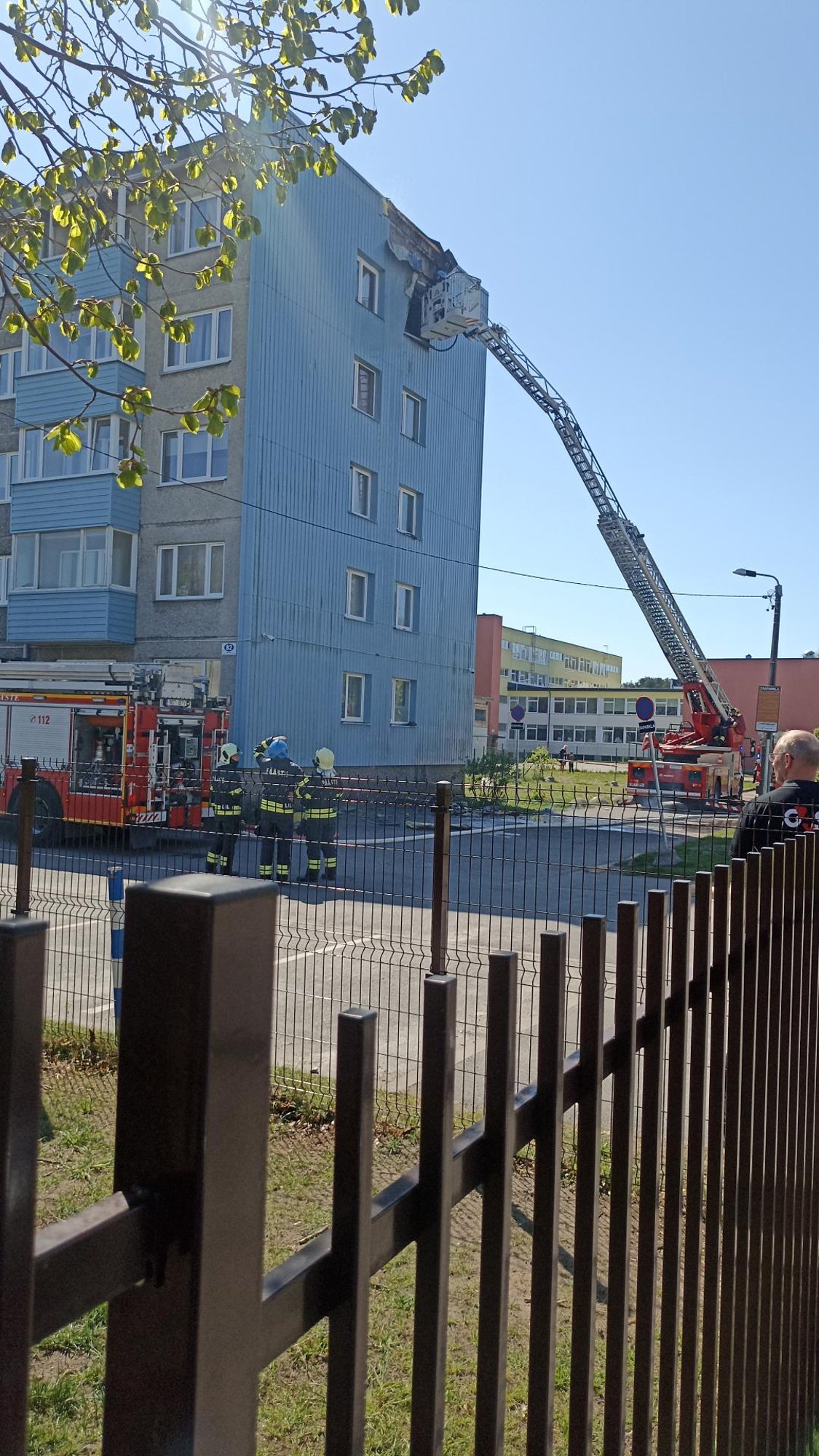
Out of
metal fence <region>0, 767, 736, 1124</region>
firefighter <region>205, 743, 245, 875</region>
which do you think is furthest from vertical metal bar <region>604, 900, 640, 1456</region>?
firefighter <region>205, 743, 245, 875</region>

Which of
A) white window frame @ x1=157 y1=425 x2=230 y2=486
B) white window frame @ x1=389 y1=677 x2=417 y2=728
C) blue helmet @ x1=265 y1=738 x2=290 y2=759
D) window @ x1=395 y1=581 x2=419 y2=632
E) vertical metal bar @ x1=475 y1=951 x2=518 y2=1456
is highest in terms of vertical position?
white window frame @ x1=157 y1=425 x2=230 y2=486

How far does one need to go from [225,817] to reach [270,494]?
14162mm

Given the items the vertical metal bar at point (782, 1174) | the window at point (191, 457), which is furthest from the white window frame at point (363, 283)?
the vertical metal bar at point (782, 1174)

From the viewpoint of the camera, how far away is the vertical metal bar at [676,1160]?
1876 millimetres

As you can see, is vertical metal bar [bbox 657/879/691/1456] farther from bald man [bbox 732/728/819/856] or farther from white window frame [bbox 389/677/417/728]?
white window frame [bbox 389/677/417/728]

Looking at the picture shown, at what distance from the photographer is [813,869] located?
9.43 feet

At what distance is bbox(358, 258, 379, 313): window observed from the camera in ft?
80.6

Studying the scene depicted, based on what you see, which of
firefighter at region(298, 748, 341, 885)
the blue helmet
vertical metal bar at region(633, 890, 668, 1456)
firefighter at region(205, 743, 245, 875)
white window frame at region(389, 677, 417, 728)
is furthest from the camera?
white window frame at region(389, 677, 417, 728)

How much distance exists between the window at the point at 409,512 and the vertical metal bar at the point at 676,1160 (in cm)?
2518

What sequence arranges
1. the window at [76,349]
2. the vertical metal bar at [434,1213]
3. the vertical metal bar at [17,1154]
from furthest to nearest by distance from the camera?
1. the window at [76,349]
2. the vertical metal bar at [434,1213]
3. the vertical metal bar at [17,1154]

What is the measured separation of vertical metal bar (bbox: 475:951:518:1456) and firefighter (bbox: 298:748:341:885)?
14.8ft

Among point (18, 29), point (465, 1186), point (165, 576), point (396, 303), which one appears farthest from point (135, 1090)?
point (396, 303)

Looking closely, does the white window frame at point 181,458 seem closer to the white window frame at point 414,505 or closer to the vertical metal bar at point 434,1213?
the white window frame at point 414,505

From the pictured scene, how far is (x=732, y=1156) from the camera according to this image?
2115 millimetres
